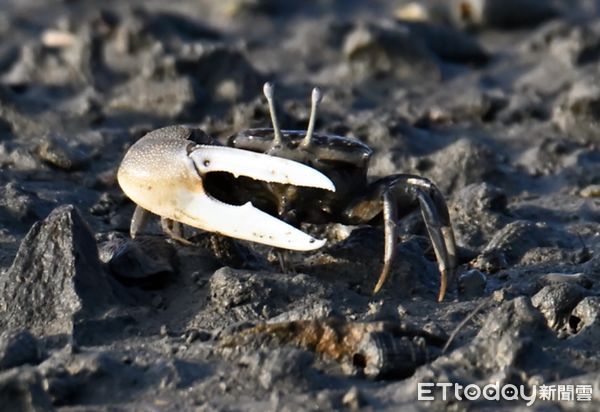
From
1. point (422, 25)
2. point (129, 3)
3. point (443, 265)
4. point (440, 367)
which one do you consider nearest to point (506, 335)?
point (440, 367)

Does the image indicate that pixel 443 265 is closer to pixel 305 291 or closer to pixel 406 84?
pixel 305 291

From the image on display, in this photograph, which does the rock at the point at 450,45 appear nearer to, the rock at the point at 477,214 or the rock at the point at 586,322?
the rock at the point at 477,214

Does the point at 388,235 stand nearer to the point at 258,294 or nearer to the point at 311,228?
the point at 258,294

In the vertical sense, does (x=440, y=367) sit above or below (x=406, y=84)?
below

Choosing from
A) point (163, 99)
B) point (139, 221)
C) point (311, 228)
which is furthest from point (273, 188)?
point (163, 99)

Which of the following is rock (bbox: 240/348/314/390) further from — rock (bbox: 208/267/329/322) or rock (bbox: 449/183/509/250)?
rock (bbox: 449/183/509/250)
